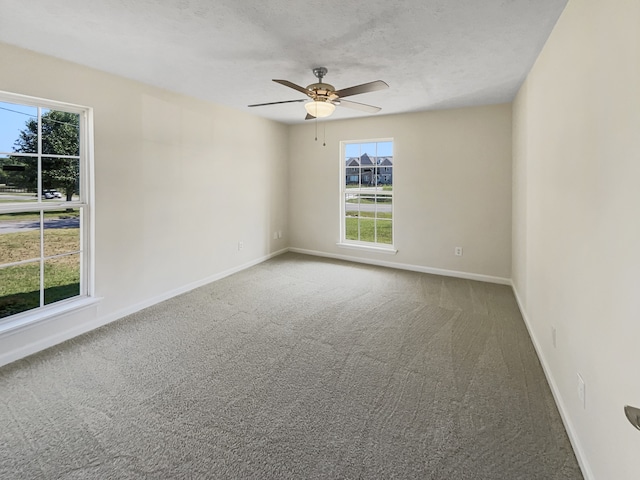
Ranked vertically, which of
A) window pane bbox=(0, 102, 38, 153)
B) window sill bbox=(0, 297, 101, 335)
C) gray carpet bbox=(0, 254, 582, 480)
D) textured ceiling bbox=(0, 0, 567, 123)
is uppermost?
textured ceiling bbox=(0, 0, 567, 123)

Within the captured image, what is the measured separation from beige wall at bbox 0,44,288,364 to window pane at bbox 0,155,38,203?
1.52 feet

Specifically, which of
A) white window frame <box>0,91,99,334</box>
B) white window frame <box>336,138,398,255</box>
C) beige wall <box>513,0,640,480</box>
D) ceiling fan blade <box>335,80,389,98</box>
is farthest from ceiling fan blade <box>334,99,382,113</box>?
white window frame <box>0,91,99,334</box>

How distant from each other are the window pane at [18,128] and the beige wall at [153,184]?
7.0 inches

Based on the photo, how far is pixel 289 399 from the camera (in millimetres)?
2082

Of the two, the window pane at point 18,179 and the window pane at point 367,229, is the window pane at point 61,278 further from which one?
the window pane at point 367,229

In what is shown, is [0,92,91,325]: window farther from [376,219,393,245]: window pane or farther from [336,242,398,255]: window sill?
[376,219,393,245]: window pane

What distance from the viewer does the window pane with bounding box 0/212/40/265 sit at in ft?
8.63

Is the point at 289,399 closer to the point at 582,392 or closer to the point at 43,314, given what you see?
the point at 582,392

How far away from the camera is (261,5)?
6.49 feet

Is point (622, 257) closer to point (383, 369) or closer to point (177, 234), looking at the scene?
point (383, 369)

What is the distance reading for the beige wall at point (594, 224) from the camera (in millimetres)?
1153

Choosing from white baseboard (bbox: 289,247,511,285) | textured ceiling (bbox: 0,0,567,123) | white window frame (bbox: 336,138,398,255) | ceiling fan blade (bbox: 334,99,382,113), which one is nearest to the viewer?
textured ceiling (bbox: 0,0,567,123)

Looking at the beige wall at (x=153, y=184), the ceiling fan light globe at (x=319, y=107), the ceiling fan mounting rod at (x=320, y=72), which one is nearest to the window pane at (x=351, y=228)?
the beige wall at (x=153, y=184)

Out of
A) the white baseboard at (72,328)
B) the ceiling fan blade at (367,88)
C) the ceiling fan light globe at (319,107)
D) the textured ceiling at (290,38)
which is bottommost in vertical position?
the white baseboard at (72,328)
